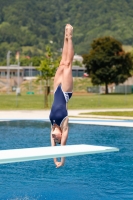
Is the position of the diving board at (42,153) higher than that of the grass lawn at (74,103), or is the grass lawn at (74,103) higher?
the diving board at (42,153)

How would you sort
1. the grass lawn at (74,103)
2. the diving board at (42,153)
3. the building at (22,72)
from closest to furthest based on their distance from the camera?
the diving board at (42,153) < the grass lawn at (74,103) < the building at (22,72)

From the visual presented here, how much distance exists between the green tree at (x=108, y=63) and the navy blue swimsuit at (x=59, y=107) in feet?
248

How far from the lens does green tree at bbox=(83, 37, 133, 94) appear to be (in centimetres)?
8594

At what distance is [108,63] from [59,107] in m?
78.6

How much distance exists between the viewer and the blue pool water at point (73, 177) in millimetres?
10117

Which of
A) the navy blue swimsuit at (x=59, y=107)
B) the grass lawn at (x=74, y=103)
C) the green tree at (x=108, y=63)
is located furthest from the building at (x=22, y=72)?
the navy blue swimsuit at (x=59, y=107)

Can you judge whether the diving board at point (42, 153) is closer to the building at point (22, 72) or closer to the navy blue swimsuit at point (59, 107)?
the navy blue swimsuit at point (59, 107)

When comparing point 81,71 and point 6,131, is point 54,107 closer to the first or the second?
point 6,131

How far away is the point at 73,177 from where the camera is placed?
11922 mm

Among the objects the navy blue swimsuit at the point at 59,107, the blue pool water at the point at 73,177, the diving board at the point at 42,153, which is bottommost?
the blue pool water at the point at 73,177

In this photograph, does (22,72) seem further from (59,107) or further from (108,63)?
(59,107)

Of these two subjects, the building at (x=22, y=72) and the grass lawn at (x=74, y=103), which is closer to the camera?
the grass lawn at (x=74, y=103)

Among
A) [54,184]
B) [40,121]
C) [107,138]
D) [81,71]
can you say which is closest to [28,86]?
[81,71]

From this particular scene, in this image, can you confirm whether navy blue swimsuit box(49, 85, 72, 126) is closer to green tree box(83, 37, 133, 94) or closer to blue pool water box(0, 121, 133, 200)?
blue pool water box(0, 121, 133, 200)
